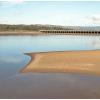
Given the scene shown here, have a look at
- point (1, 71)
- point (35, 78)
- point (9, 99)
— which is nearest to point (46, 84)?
point (35, 78)

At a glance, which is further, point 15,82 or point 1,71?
point 1,71

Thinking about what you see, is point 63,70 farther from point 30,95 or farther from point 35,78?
point 30,95

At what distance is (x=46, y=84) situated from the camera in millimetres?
13484

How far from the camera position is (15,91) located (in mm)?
12094

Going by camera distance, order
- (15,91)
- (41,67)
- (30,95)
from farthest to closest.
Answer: (41,67)
(15,91)
(30,95)

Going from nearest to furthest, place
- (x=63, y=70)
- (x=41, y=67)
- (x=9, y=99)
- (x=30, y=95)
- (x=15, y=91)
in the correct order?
1. (x=9, y=99)
2. (x=30, y=95)
3. (x=15, y=91)
4. (x=63, y=70)
5. (x=41, y=67)

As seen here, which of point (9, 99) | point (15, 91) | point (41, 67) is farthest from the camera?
point (41, 67)

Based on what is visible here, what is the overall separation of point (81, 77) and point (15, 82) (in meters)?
3.67

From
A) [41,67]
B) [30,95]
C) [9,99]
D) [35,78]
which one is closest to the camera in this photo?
[9,99]

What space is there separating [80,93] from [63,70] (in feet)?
17.9

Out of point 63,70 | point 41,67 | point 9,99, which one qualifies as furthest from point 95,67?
point 9,99

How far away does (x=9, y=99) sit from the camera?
33.7 feet

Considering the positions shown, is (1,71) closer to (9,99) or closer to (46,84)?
(46,84)

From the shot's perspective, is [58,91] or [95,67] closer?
[58,91]
